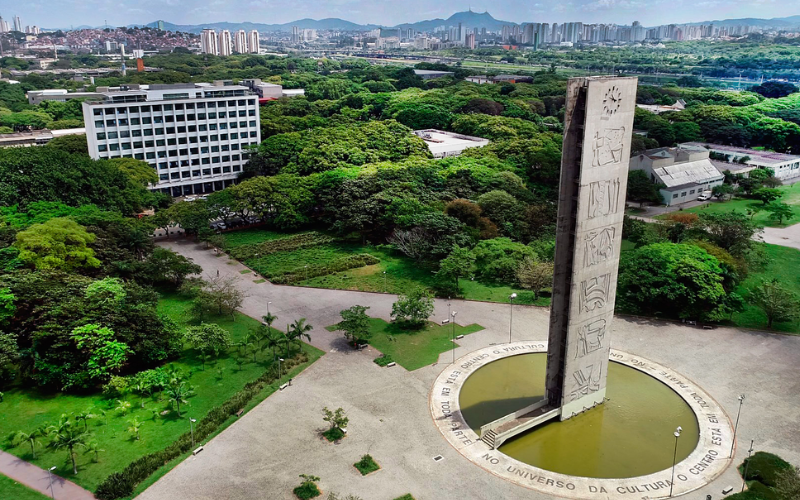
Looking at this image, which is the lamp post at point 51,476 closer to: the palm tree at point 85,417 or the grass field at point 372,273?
the palm tree at point 85,417

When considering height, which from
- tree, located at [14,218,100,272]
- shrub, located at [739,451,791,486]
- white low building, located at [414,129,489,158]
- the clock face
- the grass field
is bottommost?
shrub, located at [739,451,791,486]

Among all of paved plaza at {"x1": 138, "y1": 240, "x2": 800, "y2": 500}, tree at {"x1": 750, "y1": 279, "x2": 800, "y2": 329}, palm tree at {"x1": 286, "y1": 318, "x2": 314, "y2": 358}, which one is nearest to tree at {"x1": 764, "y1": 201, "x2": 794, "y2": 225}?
tree at {"x1": 750, "y1": 279, "x2": 800, "y2": 329}

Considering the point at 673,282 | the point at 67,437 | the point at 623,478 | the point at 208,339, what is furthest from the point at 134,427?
the point at 673,282

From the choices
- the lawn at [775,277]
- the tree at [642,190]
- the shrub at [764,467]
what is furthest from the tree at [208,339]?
the tree at [642,190]

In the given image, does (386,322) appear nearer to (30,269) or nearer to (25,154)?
(30,269)

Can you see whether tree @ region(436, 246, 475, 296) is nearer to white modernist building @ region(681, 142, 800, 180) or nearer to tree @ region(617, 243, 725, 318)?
tree @ region(617, 243, 725, 318)

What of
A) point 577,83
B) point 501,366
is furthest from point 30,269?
point 577,83
